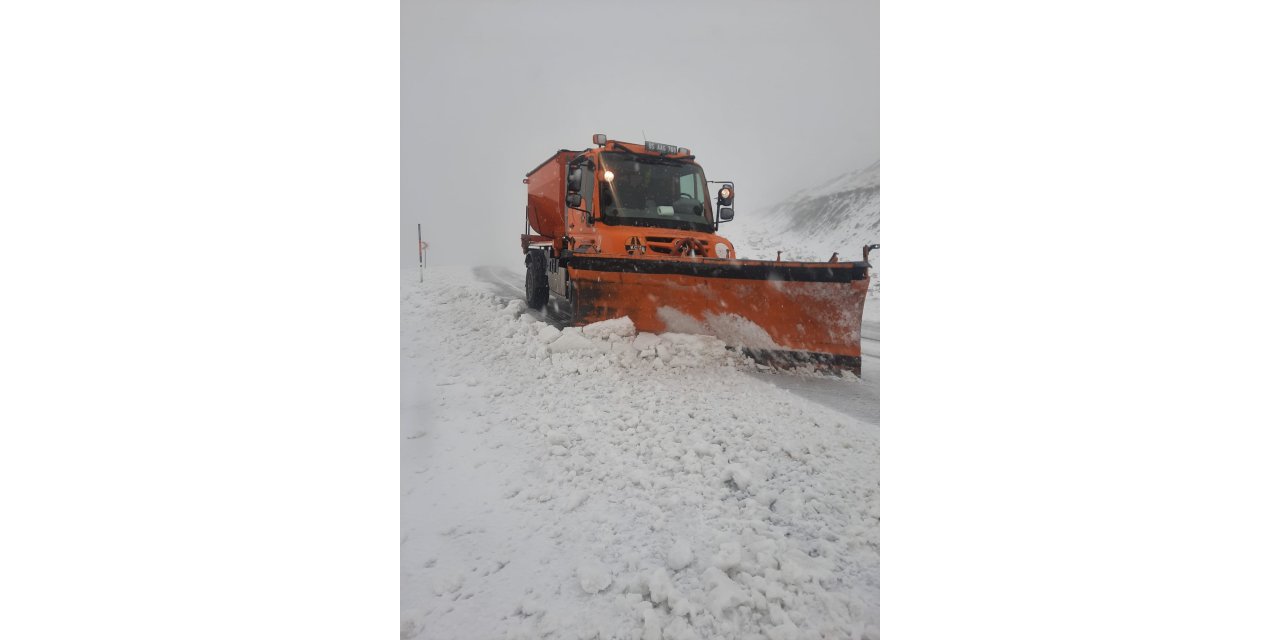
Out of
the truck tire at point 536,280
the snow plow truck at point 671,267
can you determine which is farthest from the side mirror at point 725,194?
the truck tire at point 536,280

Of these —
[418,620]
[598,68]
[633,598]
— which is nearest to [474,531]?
[418,620]

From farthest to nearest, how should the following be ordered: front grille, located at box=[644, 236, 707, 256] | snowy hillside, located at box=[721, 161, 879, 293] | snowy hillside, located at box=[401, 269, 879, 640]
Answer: front grille, located at box=[644, 236, 707, 256]
snowy hillside, located at box=[721, 161, 879, 293]
snowy hillside, located at box=[401, 269, 879, 640]

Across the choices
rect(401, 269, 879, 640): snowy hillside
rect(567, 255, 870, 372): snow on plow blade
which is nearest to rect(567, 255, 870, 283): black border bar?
rect(567, 255, 870, 372): snow on plow blade

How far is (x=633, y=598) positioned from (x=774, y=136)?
5.41 feet

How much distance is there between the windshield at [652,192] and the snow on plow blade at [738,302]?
0.16 metres

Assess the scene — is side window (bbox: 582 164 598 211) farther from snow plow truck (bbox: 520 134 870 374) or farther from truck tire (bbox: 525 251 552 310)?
truck tire (bbox: 525 251 552 310)

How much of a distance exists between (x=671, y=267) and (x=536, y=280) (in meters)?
0.56

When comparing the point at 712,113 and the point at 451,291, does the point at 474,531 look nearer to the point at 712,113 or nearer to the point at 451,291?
the point at 451,291

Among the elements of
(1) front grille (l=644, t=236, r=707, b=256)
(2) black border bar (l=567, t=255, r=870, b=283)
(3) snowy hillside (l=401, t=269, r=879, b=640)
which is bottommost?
(3) snowy hillside (l=401, t=269, r=879, b=640)

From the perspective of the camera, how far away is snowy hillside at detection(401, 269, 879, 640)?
136cm

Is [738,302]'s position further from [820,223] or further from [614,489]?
[614,489]

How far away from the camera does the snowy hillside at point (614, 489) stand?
1.36m

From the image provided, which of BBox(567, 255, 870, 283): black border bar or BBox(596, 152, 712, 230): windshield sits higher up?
BBox(596, 152, 712, 230): windshield

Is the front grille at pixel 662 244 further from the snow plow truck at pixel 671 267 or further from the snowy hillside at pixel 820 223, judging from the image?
the snowy hillside at pixel 820 223
